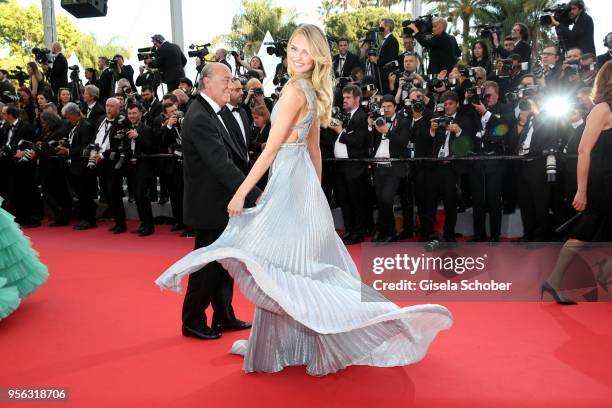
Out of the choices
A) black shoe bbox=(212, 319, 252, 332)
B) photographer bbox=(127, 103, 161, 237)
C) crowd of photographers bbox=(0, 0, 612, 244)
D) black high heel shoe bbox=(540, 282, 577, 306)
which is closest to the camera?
black shoe bbox=(212, 319, 252, 332)

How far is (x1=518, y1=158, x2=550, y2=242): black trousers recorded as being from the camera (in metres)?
6.36

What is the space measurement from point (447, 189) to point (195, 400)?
4214 mm

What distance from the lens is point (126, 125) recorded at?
837 centimetres

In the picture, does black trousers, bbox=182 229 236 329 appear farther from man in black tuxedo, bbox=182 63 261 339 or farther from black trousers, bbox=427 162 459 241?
black trousers, bbox=427 162 459 241

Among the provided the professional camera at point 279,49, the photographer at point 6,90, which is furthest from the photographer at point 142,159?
the photographer at point 6,90

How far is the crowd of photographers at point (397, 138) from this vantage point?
21.4 feet

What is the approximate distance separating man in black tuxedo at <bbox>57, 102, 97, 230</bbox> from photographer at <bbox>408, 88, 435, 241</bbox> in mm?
4087

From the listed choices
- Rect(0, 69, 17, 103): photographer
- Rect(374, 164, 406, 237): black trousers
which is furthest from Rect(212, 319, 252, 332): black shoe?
Rect(0, 69, 17, 103): photographer

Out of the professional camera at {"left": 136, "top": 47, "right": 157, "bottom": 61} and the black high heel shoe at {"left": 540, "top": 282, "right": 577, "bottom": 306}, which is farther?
the professional camera at {"left": 136, "top": 47, "right": 157, "bottom": 61}

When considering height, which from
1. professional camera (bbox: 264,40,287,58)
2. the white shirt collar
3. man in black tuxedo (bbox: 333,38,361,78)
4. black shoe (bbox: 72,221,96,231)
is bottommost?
black shoe (bbox: 72,221,96,231)

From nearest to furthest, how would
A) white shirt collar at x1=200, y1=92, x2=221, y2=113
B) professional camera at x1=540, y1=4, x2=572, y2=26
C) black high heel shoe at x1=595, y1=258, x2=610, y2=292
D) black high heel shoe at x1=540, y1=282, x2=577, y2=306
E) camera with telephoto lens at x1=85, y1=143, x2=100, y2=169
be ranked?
white shirt collar at x1=200, y1=92, x2=221, y2=113, black high heel shoe at x1=540, y1=282, x2=577, y2=306, black high heel shoe at x1=595, y1=258, x2=610, y2=292, professional camera at x1=540, y1=4, x2=572, y2=26, camera with telephoto lens at x1=85, y1=143, x2=100, y2=169

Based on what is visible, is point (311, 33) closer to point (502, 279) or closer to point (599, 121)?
point (599, 121)

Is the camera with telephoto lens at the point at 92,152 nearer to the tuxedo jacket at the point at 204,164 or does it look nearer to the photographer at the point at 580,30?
the tuxedo jacket at the point at 204,164

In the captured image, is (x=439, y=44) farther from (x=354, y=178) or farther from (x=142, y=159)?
(x=142, y=159)
